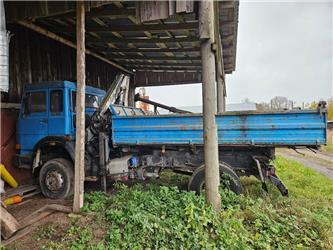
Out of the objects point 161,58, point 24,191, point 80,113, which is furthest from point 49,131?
point 161,58

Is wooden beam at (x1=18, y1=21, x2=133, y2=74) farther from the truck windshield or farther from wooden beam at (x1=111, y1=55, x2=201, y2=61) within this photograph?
the truck windshield


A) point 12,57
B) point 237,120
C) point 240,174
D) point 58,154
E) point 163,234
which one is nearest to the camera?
point 163,234

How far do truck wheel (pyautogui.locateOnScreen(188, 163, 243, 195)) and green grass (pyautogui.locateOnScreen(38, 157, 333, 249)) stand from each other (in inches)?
17.5

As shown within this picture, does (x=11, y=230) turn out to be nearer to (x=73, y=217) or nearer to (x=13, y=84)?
(x=73, y=217)

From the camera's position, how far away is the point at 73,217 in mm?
4273

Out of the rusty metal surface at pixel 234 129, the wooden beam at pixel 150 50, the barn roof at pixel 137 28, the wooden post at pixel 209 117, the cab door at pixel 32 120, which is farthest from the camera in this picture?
the wooden beam at pixel 150 50

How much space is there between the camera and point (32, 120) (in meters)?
6.11

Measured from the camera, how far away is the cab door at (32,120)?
19.7ft

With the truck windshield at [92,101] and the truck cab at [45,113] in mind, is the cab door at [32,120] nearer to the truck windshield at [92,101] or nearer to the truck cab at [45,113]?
the truck cab at [45,113]

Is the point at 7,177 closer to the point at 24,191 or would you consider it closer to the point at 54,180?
the point at 24,191

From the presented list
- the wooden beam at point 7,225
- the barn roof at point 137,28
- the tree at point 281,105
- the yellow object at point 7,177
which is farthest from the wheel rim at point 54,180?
the tree at point 281,105

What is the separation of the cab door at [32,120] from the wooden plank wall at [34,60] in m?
1.32

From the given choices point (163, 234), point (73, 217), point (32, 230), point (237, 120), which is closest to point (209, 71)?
point (237, 120)

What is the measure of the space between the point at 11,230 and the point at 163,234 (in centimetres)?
219
